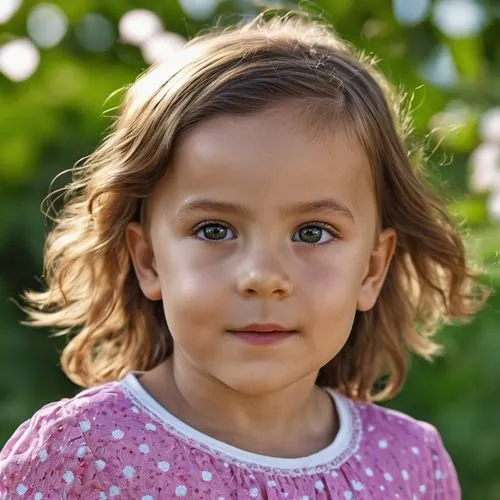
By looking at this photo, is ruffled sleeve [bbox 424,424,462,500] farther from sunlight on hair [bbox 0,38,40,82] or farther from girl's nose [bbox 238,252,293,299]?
sunlight on hair [bbox 0,38,40,82]

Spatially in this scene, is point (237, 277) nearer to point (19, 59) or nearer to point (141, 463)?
point (141, 463)

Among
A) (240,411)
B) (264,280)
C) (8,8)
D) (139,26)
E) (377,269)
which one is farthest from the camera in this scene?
(139,26)

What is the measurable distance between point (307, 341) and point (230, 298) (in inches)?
7.0

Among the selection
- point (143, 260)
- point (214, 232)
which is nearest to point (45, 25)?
point (143, 260)

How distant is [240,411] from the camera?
263 centimetres

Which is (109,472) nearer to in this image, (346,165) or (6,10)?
(346,165)

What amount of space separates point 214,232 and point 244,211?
78 millimetres

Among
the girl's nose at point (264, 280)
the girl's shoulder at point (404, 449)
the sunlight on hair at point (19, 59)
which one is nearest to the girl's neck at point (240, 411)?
the girl's shoulder at point (404, 449)

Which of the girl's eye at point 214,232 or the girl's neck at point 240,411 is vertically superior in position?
the girl's eye at point 214,232

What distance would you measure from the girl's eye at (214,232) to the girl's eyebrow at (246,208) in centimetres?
3

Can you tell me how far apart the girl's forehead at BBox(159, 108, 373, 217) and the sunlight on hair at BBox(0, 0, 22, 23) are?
169 centimetres

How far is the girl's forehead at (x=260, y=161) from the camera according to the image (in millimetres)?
2436

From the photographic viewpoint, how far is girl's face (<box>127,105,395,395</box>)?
7.98 feet

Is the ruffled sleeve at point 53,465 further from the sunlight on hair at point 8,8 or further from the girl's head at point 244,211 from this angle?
the sunlight on hair at point 8,8
